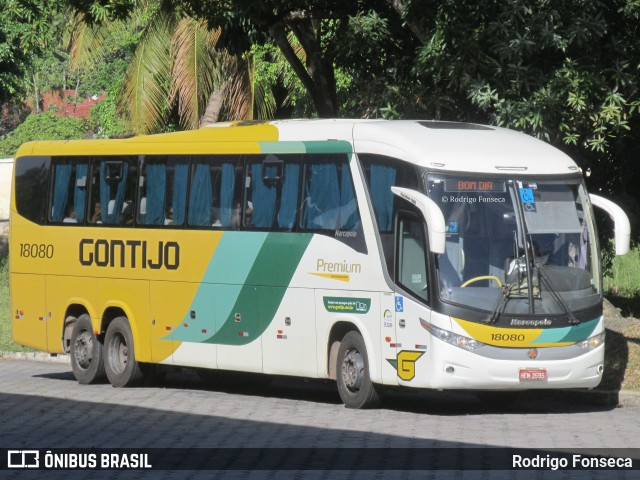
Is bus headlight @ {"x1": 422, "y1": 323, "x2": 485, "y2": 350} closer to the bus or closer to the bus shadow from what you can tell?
the bus

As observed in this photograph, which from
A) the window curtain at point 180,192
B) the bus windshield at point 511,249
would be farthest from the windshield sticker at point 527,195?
the window curtain at point 180,192

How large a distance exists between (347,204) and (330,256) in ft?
2.13

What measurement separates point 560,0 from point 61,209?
794 centimetres

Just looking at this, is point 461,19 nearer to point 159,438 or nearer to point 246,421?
point 246,421

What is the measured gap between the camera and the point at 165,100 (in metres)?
33.1

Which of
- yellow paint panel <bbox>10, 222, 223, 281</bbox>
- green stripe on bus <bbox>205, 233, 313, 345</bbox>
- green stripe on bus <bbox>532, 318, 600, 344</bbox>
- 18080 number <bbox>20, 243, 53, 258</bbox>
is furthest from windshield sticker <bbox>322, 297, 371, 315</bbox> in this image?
18080 number <bbox>20, 243, 53, 258</bbox>

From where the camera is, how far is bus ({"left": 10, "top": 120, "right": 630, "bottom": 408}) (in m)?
15.2

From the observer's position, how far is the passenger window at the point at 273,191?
56.5 feet

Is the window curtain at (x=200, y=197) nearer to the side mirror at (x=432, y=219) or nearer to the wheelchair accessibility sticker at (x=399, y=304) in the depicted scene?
the wheelchair accessibility sticker at (x=399, y=304)

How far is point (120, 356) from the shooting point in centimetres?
2005

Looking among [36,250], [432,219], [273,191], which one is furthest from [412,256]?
[36,250]

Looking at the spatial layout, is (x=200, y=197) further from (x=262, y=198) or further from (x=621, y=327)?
(x=621, y=327)

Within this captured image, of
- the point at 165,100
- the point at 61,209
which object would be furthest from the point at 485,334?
the point at 165,100

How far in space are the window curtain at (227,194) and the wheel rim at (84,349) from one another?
11.1 ft
